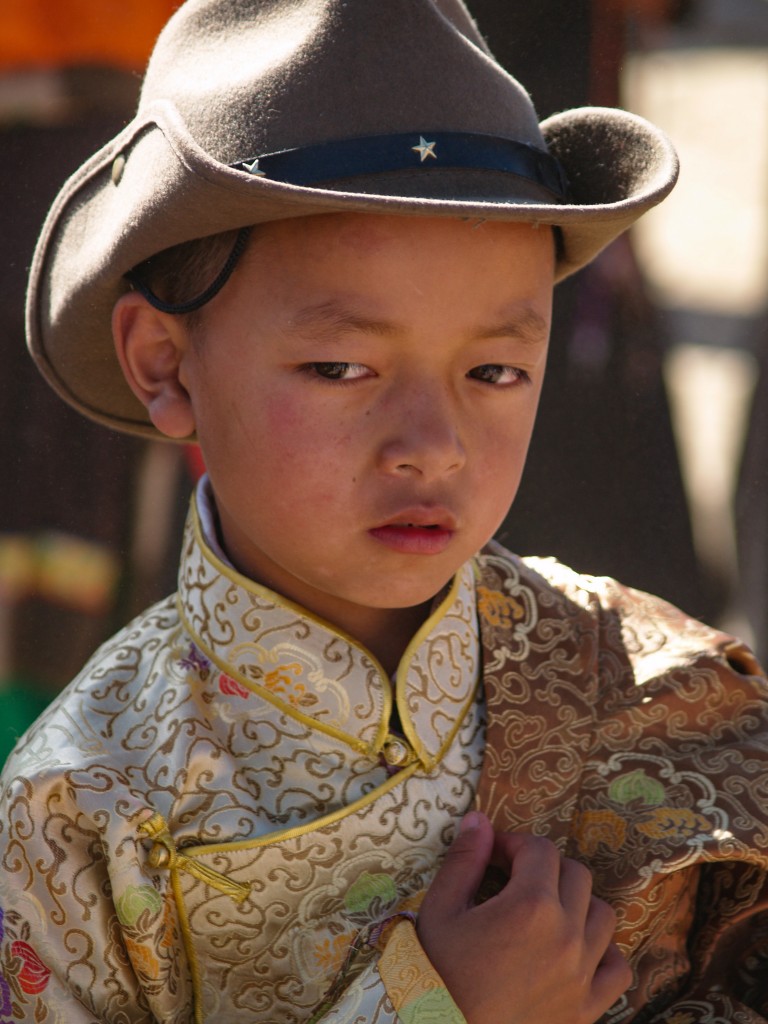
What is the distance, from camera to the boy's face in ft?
4.07

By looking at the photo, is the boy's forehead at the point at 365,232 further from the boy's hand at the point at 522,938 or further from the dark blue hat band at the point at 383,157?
the boy's hand at the point at 522,938

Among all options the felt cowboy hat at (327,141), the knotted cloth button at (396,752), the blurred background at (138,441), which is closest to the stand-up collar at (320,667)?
the knotted cloth button at (396,752)

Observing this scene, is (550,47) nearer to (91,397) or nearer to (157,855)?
(91,397)

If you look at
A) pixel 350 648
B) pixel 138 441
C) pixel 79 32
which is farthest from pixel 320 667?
pixel 79 32

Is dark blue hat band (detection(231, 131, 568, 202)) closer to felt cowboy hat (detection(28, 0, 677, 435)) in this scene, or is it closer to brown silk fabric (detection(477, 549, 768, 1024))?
felt cowboy hat (detection(28, 0, 677, 435))

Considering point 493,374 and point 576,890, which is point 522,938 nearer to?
point 576,890

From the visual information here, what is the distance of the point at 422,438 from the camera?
48.5 inches

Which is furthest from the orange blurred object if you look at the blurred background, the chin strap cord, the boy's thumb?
the boy's thumb

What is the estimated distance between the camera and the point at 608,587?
1.68m

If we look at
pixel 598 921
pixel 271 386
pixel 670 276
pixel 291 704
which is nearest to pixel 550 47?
pixel 271 386

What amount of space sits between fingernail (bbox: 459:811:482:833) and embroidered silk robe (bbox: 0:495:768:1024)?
1.4 inches

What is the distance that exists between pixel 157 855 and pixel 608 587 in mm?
679

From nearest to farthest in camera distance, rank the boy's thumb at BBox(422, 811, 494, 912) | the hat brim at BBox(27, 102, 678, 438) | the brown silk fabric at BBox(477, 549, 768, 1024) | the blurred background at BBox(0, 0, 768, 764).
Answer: the hat brim at BBox(27, 102, 678, 438) → the boy's thumb at BBox(422, 811, 494, 912) → the brown silk fabric at BBox(477, 549, 768, 1024) → the blurred background at BBox(0, 0, 768, 764)

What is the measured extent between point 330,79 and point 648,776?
0.80 meters
